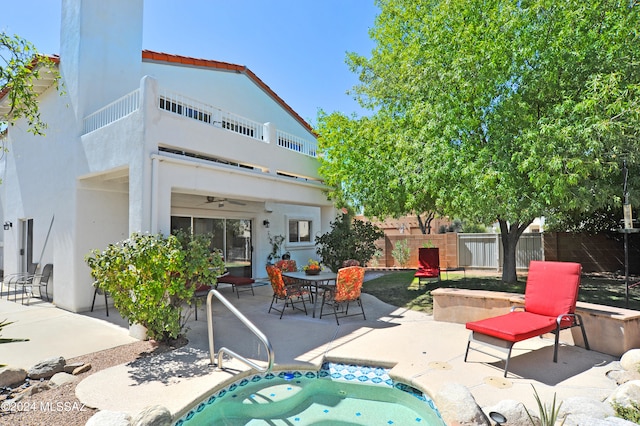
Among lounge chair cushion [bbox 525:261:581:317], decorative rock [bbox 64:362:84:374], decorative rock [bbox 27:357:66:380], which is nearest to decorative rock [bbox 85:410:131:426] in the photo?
decorative rock [bbox 64:362:84:374]

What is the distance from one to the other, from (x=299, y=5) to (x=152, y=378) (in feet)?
43.0

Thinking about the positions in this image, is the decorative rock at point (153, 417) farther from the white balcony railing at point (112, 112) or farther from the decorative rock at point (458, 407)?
the white balcony railing at point (112, 112)

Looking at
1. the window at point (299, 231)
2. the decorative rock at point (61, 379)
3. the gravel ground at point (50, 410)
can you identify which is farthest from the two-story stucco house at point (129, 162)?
the gravel ground at point (50, 410)

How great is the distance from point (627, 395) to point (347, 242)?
32.7 feet

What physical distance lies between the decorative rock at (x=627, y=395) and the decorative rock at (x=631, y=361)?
1205 millimetres

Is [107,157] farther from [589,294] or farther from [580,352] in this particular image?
[589,294]

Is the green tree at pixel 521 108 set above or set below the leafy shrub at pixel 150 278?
above

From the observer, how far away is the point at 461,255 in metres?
19.2

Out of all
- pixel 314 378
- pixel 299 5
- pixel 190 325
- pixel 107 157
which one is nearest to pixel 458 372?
pixel 314 378

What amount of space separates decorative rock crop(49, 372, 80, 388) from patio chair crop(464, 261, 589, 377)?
6.23 metres

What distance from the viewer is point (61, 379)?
17.9 ft

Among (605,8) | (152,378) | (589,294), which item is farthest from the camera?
(589,294)

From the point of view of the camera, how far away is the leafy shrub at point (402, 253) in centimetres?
2020

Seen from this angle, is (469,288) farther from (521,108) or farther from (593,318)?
(521,108)
